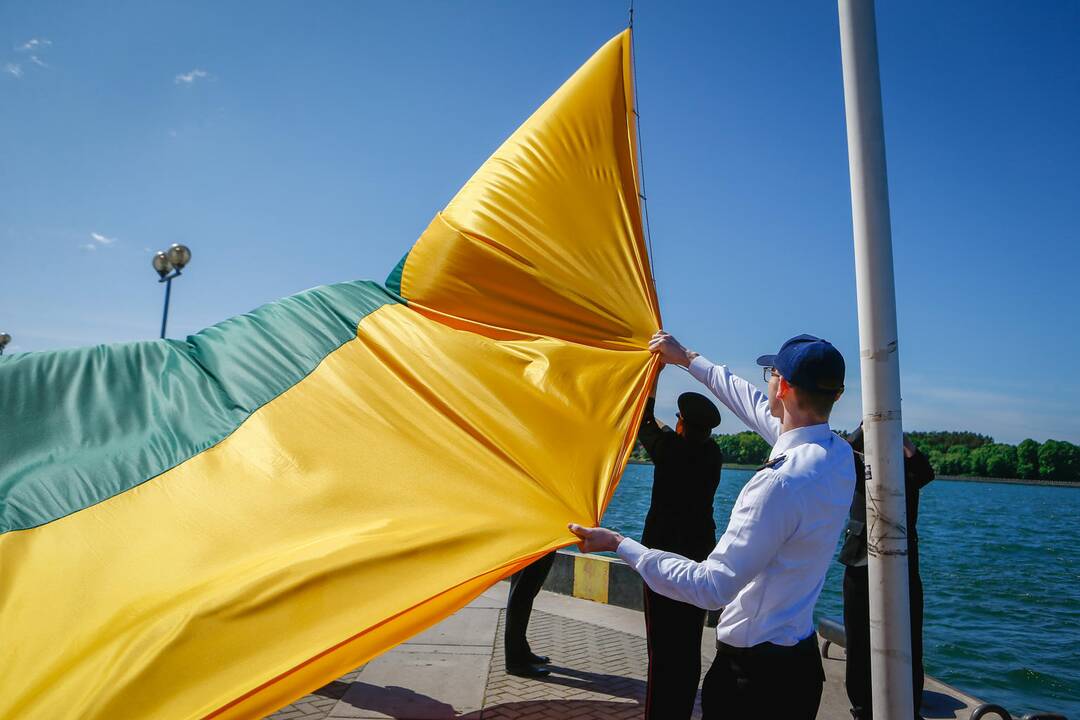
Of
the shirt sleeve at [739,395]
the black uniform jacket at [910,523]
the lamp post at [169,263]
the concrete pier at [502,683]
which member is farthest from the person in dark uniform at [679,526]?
the lamp post at [169,263]

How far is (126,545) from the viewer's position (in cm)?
264

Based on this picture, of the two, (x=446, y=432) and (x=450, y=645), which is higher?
(x=446, y=432)

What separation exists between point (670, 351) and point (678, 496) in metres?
1.06

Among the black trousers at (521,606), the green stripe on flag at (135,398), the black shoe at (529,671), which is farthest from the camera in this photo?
the black shoe at (529,671)

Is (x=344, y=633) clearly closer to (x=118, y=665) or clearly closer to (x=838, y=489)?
(x=118, y=665)

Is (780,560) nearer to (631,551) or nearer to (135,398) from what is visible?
(631,551)

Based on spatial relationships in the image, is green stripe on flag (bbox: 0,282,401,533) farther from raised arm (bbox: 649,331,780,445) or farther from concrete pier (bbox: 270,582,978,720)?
concrete pier (bbox: 270,582,978,720)

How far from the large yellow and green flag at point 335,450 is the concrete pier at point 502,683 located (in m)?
2.41

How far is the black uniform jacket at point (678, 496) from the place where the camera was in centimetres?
410

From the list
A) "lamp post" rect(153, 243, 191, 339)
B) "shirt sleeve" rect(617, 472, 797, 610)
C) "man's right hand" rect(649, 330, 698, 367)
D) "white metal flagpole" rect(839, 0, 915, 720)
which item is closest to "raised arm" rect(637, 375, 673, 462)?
"man's right hand" rect(649, 330, 698, 367)

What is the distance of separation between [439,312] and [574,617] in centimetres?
Result: 453

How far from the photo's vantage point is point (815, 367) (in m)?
2.28

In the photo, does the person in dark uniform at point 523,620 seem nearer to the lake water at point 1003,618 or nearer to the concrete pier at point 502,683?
the concrete pier at point 502,683

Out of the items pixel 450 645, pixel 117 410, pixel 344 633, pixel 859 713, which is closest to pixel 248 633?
pixel 344 633
